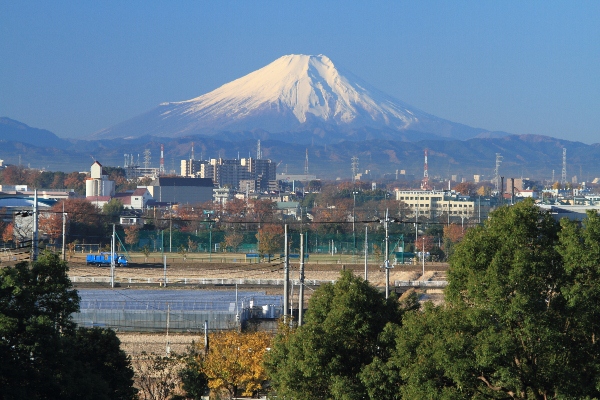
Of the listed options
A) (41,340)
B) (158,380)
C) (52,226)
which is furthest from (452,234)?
(41,340)

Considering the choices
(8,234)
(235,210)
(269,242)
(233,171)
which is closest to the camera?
(269,242)

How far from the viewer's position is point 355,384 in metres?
12.1

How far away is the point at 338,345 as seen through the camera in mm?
12539

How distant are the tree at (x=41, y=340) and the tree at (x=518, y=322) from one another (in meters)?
4.08

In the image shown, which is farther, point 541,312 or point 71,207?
point 71,207

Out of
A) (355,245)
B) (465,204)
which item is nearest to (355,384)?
(355,245)

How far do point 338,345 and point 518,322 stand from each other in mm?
2656

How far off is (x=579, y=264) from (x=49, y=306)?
6537 millimetres

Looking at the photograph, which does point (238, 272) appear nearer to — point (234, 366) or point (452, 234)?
point (452, 234)

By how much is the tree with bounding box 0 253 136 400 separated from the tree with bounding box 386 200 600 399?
408cm

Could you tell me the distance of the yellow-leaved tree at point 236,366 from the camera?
55.3 feet

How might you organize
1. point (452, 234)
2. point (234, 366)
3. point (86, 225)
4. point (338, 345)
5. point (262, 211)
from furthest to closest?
point (262, 211), point (86, 225), point (452, 234), point (234, 366), point (338, 345)

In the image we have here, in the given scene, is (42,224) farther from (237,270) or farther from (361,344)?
(361,344)

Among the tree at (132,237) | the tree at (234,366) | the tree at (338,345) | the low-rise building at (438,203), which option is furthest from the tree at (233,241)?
the tree at (338,345)
